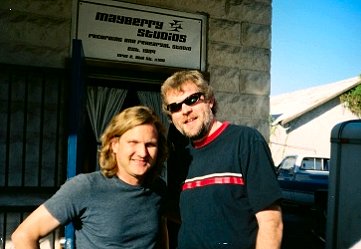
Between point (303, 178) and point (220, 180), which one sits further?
point (303, 178)

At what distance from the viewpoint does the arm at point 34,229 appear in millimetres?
1828

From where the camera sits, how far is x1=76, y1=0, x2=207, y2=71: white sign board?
172 inches

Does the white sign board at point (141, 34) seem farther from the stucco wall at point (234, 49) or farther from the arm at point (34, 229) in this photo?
the arm at point (34, 229)

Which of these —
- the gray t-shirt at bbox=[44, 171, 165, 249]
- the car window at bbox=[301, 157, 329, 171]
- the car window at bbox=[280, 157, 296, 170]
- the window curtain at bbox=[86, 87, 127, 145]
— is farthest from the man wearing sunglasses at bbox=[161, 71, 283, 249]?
the car window at bbox=[280, 157, 296, 170]

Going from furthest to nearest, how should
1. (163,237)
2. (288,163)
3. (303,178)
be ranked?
(288,163) → (303,178) → (163,237)

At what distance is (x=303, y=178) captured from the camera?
1172 centimetres

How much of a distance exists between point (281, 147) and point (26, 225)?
2078 centimetres

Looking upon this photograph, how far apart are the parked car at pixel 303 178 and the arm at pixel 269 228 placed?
382 inches

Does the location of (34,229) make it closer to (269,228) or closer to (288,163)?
(269,228)

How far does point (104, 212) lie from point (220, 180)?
0.62 meters

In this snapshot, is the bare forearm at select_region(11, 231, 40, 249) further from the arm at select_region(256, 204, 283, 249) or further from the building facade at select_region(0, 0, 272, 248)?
the building facade at select_region(0, 0, 272, 248)

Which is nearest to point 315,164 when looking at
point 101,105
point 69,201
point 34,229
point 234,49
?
point 234,49

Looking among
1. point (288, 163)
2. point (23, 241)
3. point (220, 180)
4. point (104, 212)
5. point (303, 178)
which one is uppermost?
point (220, 180)

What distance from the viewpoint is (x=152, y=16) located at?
464cm
